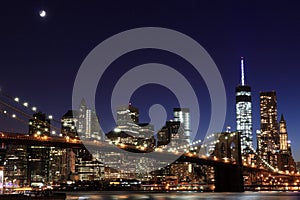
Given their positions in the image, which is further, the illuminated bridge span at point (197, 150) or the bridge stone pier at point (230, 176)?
the bridge stone pier at point (230, 176)

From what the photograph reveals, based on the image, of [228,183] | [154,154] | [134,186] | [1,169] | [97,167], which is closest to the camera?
[1,169]

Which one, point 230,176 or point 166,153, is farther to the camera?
point 230,176

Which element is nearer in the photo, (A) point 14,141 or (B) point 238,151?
(A) point 14,141

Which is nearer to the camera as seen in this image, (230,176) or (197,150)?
(230,176)

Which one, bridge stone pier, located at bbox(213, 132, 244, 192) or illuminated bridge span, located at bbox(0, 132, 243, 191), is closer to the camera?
illuminated bridge span, located at bbox(0, 132, 243, 191)

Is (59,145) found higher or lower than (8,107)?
lower

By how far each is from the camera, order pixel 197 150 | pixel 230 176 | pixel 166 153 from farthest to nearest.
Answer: pixel 197 150
pixel 230 176
pixel 166 153

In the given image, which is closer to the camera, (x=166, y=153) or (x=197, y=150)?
(x=166, y=153)

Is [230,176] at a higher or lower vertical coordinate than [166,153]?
lower

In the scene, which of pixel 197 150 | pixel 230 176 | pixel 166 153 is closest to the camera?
pixel 166 153

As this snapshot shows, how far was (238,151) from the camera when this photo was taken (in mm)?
88438

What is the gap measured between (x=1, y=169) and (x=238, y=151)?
53206 millimetres

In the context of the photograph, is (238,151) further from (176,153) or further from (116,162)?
(116,162)

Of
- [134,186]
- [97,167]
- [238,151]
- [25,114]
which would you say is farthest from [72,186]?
[25,114]
